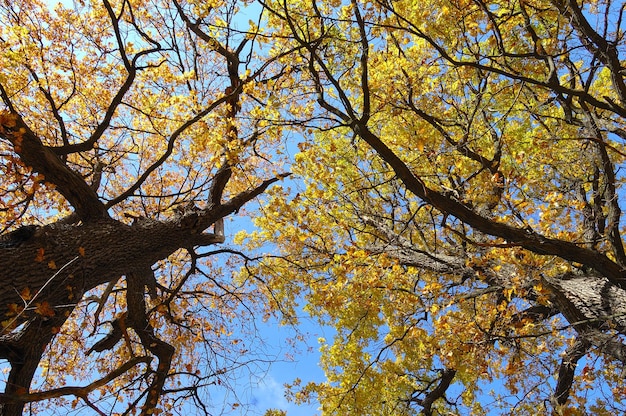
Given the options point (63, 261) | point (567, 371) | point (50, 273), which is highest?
point (63, 261)

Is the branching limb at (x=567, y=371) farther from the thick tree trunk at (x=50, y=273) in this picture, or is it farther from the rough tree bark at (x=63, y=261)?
the thick tree trunk at (x=50, y=273)

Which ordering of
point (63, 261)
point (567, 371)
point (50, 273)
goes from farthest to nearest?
point (567, 371)
point (63, 261)
point (50, 273)

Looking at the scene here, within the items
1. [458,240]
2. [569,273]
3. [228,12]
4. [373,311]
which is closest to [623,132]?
[569,273]

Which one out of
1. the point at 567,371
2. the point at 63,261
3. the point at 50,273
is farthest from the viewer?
the point at 567,371

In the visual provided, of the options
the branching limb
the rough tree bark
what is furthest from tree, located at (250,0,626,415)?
the rough tree bark

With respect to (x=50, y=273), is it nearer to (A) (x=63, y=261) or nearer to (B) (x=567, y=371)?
(A) (x=63, y=261)

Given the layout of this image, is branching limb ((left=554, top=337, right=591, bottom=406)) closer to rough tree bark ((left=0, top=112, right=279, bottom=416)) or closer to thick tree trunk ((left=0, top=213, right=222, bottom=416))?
rough tree bark ((left=0, top=112, right=279, bottom=416))

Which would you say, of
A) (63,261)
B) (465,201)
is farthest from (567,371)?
(63,261)

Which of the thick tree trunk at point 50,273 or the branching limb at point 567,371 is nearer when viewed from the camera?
the thick tree trunk at point 50,273


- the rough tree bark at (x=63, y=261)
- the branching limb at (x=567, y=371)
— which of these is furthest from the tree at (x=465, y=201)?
the rough tree bark at (x=63, y=261)

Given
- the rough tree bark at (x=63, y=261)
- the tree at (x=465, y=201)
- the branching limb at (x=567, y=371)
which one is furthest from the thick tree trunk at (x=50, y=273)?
the branching limb at (x=567, y=371)

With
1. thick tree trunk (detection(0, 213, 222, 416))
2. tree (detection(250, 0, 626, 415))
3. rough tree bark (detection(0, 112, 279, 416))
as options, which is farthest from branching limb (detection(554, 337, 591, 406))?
thick tree trunk (detection(0, 213, 222, 416))

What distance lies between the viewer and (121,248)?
4383 mm

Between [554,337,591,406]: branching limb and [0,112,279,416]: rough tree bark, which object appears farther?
[554,337,591,406]: branching limb
